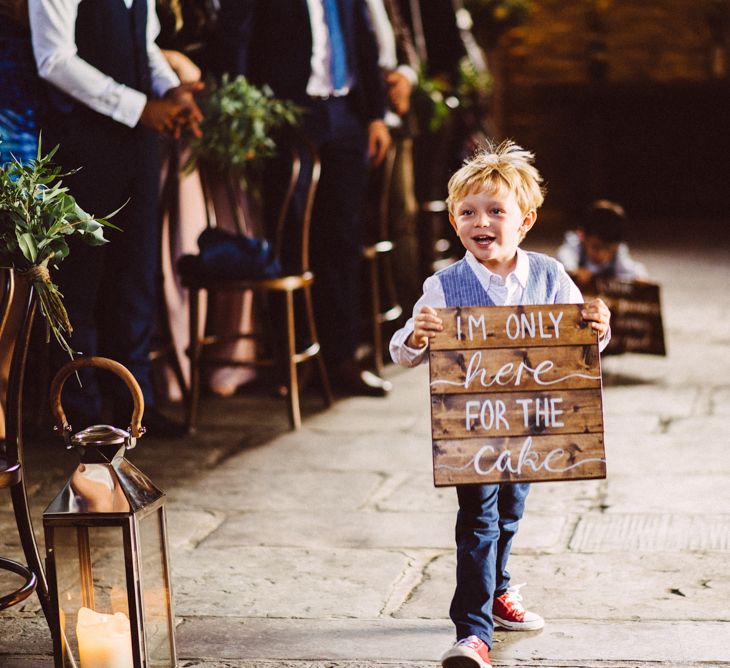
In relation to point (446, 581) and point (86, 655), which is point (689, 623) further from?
point (86, 655)

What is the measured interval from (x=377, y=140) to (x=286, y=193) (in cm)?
65

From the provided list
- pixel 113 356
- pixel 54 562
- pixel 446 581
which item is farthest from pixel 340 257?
pixel 54 562

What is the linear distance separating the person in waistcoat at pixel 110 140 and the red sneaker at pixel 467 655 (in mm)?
1924

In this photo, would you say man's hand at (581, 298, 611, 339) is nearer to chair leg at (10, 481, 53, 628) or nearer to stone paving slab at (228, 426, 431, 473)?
chair leg at (10, 481, 53, 628)

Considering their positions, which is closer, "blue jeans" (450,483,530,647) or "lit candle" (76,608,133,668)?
"lit candle" (76,608,133,668)

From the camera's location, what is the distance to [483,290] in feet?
7.88

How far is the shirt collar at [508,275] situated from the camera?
2396 millimetres

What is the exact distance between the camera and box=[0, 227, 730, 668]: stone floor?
2572 millimetres

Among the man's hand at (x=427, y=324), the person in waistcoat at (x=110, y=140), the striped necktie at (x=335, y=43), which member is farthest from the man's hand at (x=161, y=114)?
the man's hand at (x=427, y=324)

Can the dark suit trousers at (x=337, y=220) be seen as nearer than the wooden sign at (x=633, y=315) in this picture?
Yes

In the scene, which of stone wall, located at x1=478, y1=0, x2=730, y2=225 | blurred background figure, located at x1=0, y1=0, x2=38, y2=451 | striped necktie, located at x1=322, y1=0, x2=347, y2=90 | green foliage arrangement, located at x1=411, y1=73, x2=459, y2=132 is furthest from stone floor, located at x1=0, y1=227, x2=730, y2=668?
stone wall, located at x1=478, y1=0, x2=730, y2=225

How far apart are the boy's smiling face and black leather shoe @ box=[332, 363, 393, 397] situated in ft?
8.90

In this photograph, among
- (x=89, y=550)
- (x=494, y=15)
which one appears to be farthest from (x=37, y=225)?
(x=494, y=15)

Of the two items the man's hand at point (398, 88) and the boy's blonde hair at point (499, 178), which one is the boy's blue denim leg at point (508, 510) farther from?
the man's hand at point (398, 88)
